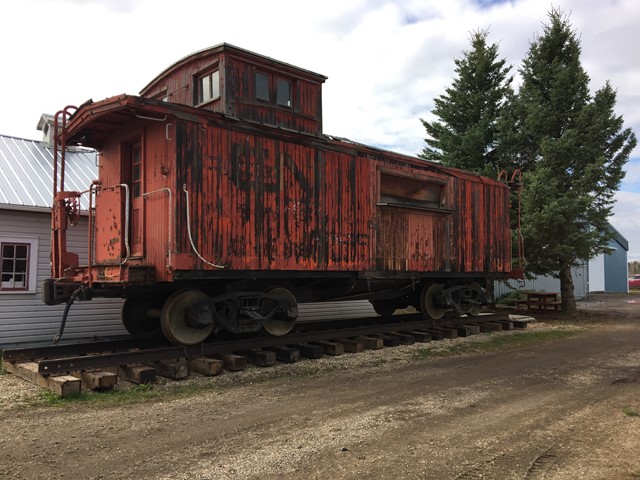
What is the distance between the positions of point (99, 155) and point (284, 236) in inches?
142

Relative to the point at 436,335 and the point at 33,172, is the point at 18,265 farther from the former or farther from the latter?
the point at 436,335

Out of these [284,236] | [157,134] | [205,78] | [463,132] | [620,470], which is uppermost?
[463,132]

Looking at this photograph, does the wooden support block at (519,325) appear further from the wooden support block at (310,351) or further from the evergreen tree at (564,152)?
the wooden support block at (310,351)

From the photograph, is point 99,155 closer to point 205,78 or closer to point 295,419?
point 205,78

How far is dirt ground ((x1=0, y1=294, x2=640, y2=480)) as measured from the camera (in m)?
3.87

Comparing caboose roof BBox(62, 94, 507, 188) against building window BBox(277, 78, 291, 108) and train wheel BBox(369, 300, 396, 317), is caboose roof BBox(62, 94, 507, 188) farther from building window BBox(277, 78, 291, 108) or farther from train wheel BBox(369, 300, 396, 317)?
train wheel BBox(369, 300, 396, 317)

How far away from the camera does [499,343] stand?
Result: 10.4 meters

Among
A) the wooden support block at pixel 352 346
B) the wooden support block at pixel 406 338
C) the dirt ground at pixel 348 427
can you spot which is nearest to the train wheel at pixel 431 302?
the wooden support block at pixel 406 338

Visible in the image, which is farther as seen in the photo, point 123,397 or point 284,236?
point 284,236

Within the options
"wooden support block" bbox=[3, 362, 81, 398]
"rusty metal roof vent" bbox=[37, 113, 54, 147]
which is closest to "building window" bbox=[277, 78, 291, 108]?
"wooden support block" bbox=[3, 362, 81, 398]

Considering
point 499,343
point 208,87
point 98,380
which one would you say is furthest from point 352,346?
point 208,87

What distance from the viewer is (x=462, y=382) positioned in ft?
22.3

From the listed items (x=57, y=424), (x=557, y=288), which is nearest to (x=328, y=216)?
(x=57, y=424)

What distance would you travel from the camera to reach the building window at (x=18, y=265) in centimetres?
1005
